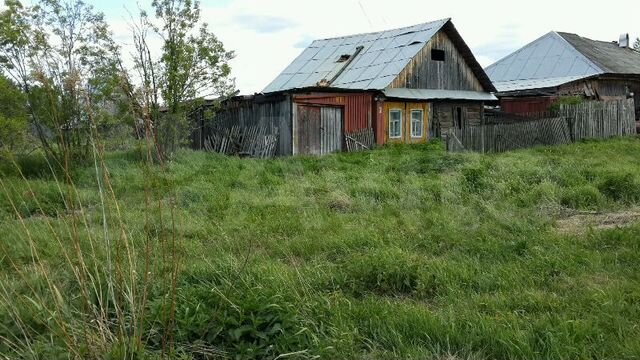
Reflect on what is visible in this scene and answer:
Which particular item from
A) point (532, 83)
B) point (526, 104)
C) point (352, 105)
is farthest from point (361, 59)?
point (532, 83)

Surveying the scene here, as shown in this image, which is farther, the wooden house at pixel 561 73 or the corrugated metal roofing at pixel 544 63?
the corrugated metal roofing at pixel 544 63

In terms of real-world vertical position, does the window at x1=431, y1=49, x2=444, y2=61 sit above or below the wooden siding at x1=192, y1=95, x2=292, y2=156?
above

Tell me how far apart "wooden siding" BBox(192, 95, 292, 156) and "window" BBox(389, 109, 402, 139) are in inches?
175

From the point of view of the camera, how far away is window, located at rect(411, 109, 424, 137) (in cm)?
1989

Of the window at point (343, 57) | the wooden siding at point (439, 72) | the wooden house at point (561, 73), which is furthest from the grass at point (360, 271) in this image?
the wooden house at point (561, 73)

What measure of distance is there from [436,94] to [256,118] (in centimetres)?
726

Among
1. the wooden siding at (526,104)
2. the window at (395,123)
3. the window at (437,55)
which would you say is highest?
the window at (437,55)

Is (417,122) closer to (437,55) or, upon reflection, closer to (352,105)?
(437,55)

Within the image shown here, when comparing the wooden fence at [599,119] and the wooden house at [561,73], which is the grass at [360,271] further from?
the wooden house at [561,73]

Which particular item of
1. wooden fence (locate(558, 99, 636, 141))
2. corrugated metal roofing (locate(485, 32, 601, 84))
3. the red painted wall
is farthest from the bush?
corrugated metal roofing (locate(485, 32, 601, 84))

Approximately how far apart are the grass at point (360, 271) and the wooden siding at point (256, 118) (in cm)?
773

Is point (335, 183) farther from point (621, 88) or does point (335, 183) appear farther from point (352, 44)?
point (621, 88)

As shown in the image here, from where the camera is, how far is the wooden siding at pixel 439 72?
19.8 metres

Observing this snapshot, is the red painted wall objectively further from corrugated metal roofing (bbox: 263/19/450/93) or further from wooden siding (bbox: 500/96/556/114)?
wooden siding (bbox: 500/96/556/114)
